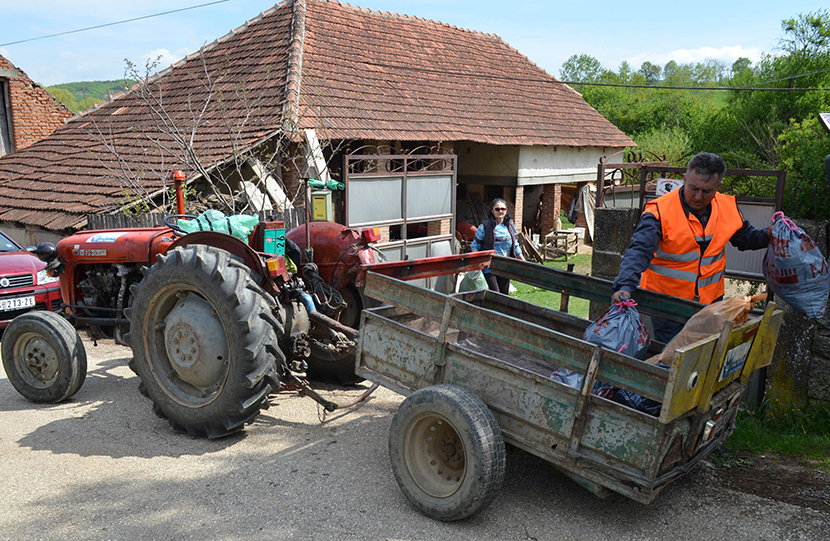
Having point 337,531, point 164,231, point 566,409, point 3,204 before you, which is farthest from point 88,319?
point 3,204

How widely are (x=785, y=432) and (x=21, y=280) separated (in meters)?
7.84

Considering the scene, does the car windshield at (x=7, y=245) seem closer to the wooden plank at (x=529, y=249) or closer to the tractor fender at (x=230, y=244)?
the tractor fender at (x=230, y=244)

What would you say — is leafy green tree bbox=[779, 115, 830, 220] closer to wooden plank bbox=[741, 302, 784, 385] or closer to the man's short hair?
the man's short hair

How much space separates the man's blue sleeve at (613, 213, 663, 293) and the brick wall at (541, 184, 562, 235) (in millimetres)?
13777

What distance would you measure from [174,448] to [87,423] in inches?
37.9

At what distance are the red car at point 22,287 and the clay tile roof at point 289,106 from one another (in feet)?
4.70

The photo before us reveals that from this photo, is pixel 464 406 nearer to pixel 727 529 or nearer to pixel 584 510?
pixel 584 510

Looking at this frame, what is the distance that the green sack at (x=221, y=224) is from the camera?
517 cm

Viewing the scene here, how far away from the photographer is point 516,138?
14.6 metres

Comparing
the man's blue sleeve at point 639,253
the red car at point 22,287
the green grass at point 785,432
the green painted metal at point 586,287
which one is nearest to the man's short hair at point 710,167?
the man's blue sleeve at point 639,253

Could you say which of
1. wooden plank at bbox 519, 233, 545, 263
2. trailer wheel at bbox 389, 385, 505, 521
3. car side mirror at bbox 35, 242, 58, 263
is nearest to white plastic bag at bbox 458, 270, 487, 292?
trailer wheel at bbox 389, 385, 505, 521

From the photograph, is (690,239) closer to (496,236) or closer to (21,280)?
(496,236)

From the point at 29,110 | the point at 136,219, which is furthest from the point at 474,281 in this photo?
the point at 29,110

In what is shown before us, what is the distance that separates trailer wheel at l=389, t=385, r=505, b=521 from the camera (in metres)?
3.18
